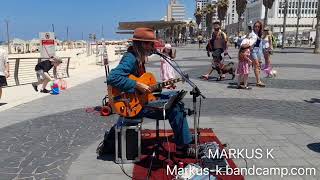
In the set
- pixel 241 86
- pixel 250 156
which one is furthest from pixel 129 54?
pixel 241 86

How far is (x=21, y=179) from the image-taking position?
15.6 feet

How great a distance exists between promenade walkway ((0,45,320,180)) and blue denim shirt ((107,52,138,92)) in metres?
1.02

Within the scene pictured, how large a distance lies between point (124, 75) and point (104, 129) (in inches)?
94.1

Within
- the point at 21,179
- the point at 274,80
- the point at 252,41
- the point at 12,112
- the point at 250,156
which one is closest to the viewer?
the point at 21,179

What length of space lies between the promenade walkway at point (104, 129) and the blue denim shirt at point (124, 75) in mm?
1017

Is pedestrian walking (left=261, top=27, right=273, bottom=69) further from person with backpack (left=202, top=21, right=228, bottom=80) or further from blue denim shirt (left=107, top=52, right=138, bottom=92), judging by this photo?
blue denim shirt (left=107, top=52, right=138, bottom=92)

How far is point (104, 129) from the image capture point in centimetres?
699

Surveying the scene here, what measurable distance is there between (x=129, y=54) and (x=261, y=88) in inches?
292

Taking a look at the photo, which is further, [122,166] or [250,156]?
[250,156]

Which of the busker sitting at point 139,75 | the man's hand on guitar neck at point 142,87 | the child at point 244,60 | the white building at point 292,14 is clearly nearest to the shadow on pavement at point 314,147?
the busker sitting at point 139,75

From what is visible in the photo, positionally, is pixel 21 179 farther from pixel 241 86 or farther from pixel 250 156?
pixel 241 86

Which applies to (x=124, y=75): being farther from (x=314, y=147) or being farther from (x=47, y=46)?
(x=47, y=46)

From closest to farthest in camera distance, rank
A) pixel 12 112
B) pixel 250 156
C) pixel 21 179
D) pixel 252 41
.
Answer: pixel 21 179
pixel 250 156
pixel 12 112
pixel 252 41

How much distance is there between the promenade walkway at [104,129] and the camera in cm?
511
